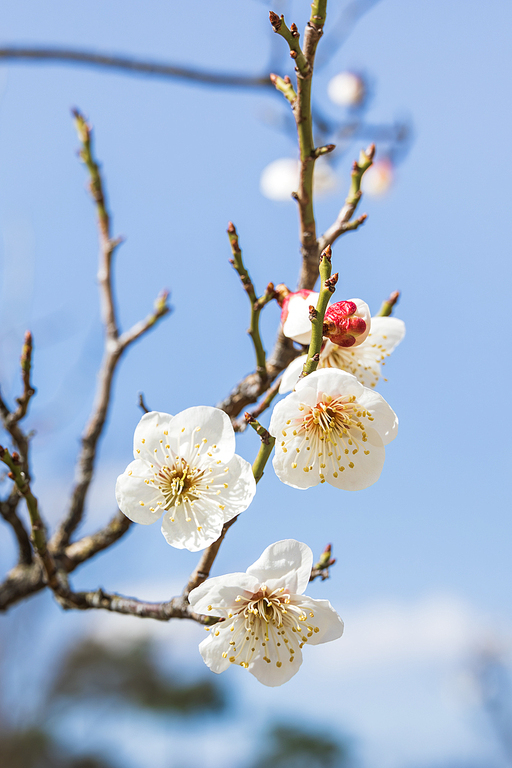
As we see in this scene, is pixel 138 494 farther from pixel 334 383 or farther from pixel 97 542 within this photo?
pixel 97 542

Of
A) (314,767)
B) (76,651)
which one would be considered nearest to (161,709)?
(76,651)

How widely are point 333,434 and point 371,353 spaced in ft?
0.91

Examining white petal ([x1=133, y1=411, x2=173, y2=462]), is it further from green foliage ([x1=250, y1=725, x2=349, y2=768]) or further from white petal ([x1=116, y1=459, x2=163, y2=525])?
green foliage ([x1=250, y1=725, x2=349, y2=768])

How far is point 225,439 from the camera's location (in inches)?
41.6

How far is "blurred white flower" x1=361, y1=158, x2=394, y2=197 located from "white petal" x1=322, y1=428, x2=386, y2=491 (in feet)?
13.7

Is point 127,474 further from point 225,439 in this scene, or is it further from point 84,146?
point 84,146

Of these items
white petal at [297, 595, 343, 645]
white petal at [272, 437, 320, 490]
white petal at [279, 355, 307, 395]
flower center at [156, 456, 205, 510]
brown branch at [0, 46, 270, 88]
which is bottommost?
white petal at [297, 595, 343, 645]

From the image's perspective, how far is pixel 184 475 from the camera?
1085 millimetres

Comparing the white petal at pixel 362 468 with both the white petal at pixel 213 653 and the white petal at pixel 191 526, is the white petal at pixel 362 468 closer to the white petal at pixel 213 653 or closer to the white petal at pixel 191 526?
the white petal at pixel 191 526

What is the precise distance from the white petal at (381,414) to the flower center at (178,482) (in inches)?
12.2

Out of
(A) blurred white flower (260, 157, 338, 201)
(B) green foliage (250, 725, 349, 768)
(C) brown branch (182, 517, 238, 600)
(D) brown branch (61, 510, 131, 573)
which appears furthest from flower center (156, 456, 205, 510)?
(B) green foliage (250, 725, 349, 768)

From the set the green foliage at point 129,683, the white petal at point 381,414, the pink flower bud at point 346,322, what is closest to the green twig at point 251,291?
the pink flower bud at point 346,322

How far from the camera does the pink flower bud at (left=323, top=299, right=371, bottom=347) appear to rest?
39.9 inches

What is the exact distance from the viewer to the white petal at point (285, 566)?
3.15 ft
